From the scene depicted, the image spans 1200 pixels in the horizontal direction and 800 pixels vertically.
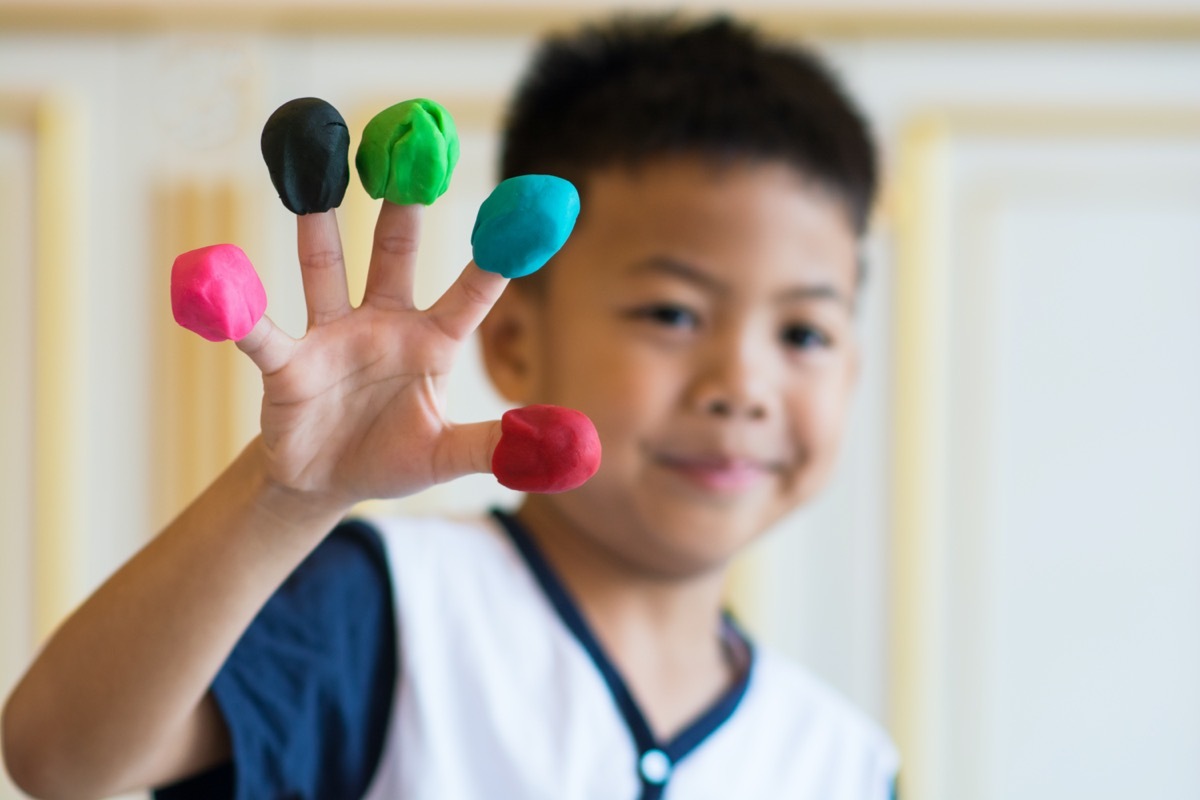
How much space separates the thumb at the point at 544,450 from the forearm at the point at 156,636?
0.23 ft

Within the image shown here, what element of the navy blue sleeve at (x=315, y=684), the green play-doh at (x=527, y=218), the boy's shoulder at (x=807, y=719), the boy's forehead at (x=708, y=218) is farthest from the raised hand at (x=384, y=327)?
the boy's shoulder at (x=807, y=719)

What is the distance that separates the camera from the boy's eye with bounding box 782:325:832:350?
23.4 inches

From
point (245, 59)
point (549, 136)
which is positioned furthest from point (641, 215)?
point (245, 59)

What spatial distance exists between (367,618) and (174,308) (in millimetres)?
250

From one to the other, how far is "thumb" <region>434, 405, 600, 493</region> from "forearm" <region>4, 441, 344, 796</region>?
70 mm

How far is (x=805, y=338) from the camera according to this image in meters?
0.60

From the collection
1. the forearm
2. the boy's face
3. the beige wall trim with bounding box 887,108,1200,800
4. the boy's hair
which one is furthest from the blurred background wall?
the forearm

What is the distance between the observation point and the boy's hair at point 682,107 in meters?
0.61

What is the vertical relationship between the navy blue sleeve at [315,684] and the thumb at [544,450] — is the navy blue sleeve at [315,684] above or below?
below

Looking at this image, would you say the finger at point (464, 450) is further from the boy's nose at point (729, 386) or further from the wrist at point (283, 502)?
the boy's nose at point (729, 386)

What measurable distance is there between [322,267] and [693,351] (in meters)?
0.25

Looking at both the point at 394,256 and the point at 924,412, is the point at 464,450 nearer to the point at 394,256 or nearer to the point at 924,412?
the point at 394,256

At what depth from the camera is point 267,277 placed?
1037 mm

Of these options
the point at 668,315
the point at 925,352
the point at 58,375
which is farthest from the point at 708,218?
the point at 58,375
